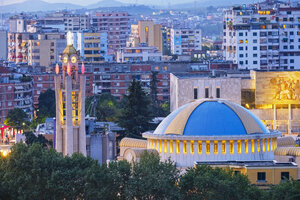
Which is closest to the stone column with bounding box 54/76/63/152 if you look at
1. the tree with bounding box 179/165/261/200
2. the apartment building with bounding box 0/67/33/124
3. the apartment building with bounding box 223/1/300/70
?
the tree with bounding box 179/165/261/200

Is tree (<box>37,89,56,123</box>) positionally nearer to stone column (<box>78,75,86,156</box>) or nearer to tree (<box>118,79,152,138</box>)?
tree (<box>118,79,152,138</box>)

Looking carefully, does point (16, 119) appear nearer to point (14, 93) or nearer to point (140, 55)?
point (14, 93)

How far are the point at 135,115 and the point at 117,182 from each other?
111 ft

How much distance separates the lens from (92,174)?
219 feet

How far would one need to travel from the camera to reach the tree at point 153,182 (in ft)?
217

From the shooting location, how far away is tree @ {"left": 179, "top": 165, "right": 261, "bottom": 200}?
66.0 metres

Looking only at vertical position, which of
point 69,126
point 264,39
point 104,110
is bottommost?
point 104,110

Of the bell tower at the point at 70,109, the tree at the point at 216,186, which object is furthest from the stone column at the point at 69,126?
the tree at the point at 216,186

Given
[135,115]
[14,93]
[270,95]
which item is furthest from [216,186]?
[14,93]

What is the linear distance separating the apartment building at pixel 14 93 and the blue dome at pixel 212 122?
5879 centimetres

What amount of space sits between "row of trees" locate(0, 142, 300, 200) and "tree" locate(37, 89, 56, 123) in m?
64.6

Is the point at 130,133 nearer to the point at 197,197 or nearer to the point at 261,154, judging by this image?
the point at 261,154

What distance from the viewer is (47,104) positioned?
145m

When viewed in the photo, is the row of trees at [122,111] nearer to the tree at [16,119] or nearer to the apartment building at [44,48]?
the tree at [16,119]
